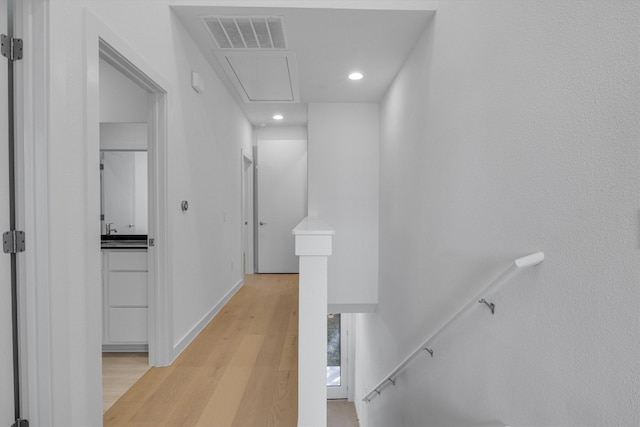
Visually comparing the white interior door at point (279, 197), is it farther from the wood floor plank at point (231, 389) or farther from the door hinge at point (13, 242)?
the door hinge at point (13, 242)

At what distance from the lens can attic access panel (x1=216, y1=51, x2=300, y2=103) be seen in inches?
121

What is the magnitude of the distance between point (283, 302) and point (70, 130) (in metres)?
3.01

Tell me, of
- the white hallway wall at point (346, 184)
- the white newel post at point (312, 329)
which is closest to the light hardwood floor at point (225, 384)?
the white newel post at point (312, 329)

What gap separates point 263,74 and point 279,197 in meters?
2.65

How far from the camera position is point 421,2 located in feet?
7.71

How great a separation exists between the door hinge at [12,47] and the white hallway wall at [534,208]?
6.02 feet

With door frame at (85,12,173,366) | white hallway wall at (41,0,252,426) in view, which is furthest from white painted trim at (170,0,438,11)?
door frame at (85,12,173,366)

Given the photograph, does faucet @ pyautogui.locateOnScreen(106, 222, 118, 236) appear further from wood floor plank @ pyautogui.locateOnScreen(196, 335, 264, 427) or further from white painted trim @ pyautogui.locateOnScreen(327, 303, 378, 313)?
white painted trim @ pyautogui.locateOnScreen(327, 303, 378, 313)

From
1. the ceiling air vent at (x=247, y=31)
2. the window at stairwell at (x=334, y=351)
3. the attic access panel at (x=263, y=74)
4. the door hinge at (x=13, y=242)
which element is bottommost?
the window at stairwell at (x=334, y=351)

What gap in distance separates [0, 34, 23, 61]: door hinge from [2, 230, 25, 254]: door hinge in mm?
626

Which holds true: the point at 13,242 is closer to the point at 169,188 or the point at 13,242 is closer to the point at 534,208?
the point at 169,188

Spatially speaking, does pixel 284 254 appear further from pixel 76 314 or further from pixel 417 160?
pixel 76 314

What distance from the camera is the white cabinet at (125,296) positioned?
2465 mm

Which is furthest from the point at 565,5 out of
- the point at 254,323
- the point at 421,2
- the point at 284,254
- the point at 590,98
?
the point at 284,254
